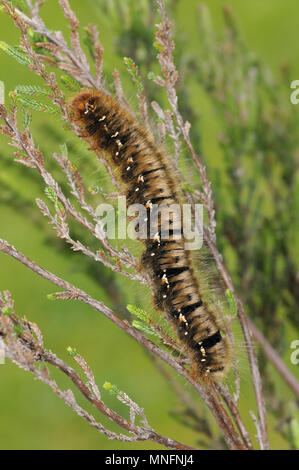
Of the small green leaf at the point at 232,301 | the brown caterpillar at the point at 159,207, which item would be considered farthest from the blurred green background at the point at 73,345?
the small green leaf at the point at 232,301

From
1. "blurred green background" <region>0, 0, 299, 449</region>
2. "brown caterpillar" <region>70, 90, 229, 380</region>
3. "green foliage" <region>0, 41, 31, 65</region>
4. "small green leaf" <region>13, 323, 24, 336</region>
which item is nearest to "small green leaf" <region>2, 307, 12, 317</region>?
"small green leaf" <region>13, 323, 24, 336</region>

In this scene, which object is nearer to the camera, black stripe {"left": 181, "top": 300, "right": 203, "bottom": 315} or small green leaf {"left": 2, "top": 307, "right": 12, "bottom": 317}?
small green leaf {"left": 2, "top": 307, "right": 12, "bottom": 317}

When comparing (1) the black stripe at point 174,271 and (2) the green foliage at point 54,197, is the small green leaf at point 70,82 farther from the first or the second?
(1) the black stripe at point 174,271

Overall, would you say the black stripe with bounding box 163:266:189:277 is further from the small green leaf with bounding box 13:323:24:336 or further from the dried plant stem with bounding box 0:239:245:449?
the small green leaf with bounding box 13:323:24:336

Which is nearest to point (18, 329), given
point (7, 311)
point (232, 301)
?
point (7, 311)

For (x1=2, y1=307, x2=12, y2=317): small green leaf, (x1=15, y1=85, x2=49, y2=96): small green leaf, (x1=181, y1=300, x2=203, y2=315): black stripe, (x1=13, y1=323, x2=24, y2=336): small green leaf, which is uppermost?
(x1=15, y1=85, x2=49, y2=96): small green leaf

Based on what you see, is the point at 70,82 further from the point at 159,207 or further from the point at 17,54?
the point at 159,207
